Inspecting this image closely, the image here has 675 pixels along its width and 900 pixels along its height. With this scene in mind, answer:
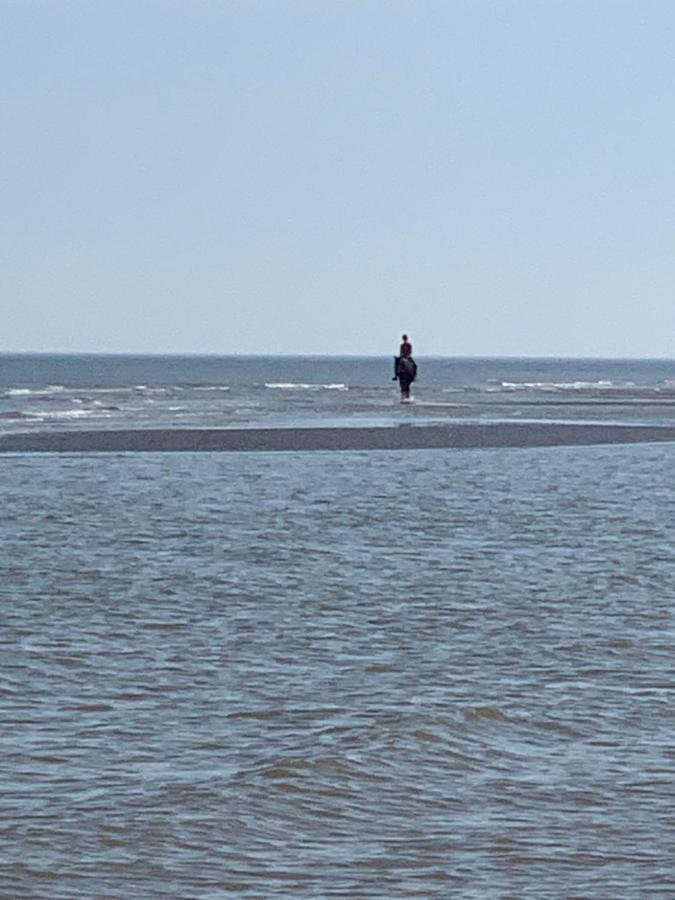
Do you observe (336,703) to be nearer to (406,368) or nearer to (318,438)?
(318,438)

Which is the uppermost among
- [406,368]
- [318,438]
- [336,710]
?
[406,368]

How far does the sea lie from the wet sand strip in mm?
12027

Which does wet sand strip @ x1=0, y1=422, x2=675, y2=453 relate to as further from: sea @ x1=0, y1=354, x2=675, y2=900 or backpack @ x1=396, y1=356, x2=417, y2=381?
sea @ x1=0, y1=354, x2=675, y2=900

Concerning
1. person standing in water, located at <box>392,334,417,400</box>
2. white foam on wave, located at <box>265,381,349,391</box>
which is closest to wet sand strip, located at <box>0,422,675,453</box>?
person standing in water, located at <box>392,334,417,400</box>

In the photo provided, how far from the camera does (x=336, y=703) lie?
30.5ft

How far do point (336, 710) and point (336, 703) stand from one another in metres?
0.16

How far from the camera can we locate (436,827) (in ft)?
23.2

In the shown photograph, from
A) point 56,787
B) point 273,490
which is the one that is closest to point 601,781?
point 56,787

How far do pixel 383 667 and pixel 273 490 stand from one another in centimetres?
1292

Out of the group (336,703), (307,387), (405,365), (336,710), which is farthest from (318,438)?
(307,387)

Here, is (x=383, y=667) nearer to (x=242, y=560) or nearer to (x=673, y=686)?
(x=673, y=686)

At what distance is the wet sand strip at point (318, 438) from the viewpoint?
32.3 meters

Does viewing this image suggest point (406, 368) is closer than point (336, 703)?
No

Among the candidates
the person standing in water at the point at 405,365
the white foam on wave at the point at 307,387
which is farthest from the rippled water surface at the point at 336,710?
the white foam on wave at the point at 307,387
